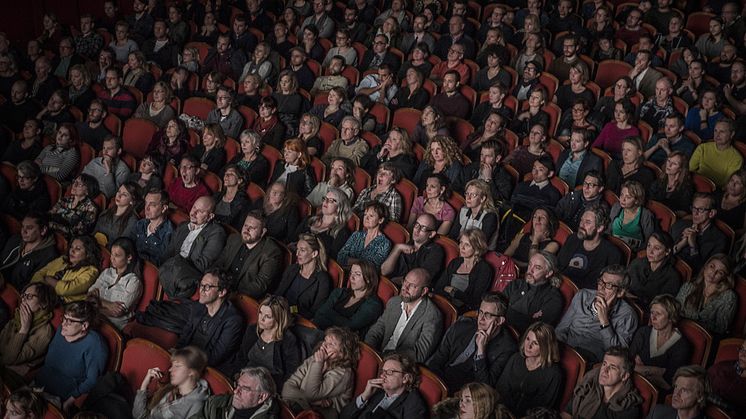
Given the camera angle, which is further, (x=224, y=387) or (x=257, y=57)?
(x=257, y=57)

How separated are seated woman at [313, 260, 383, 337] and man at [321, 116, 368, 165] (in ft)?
4.81

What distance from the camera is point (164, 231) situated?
14.0 feet

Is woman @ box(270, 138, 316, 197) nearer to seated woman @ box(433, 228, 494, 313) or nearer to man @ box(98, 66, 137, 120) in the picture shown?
seated woman @ box(433, 228, 494, 313)

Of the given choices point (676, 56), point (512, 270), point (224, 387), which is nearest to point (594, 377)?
point (512, 270)

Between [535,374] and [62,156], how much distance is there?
10.7 ft

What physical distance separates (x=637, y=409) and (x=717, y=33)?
3.85m

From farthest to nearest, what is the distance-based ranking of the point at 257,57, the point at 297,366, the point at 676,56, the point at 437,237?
the point at 257,57
the point at 676,56
the point at 437,237
the point at 297,366

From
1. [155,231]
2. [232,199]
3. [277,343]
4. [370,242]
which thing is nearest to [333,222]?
[370,242]

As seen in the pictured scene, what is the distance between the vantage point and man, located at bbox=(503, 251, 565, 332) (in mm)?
3549

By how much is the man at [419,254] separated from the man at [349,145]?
1.11 metres

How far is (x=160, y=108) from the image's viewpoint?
18.7ft

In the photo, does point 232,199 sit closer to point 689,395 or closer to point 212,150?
point 212,150

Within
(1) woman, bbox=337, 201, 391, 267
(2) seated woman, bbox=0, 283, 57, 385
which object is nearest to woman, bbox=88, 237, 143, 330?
(2) seated woman, bbox=0, 283, 57, 385

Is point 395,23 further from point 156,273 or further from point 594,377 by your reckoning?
point 594,377
